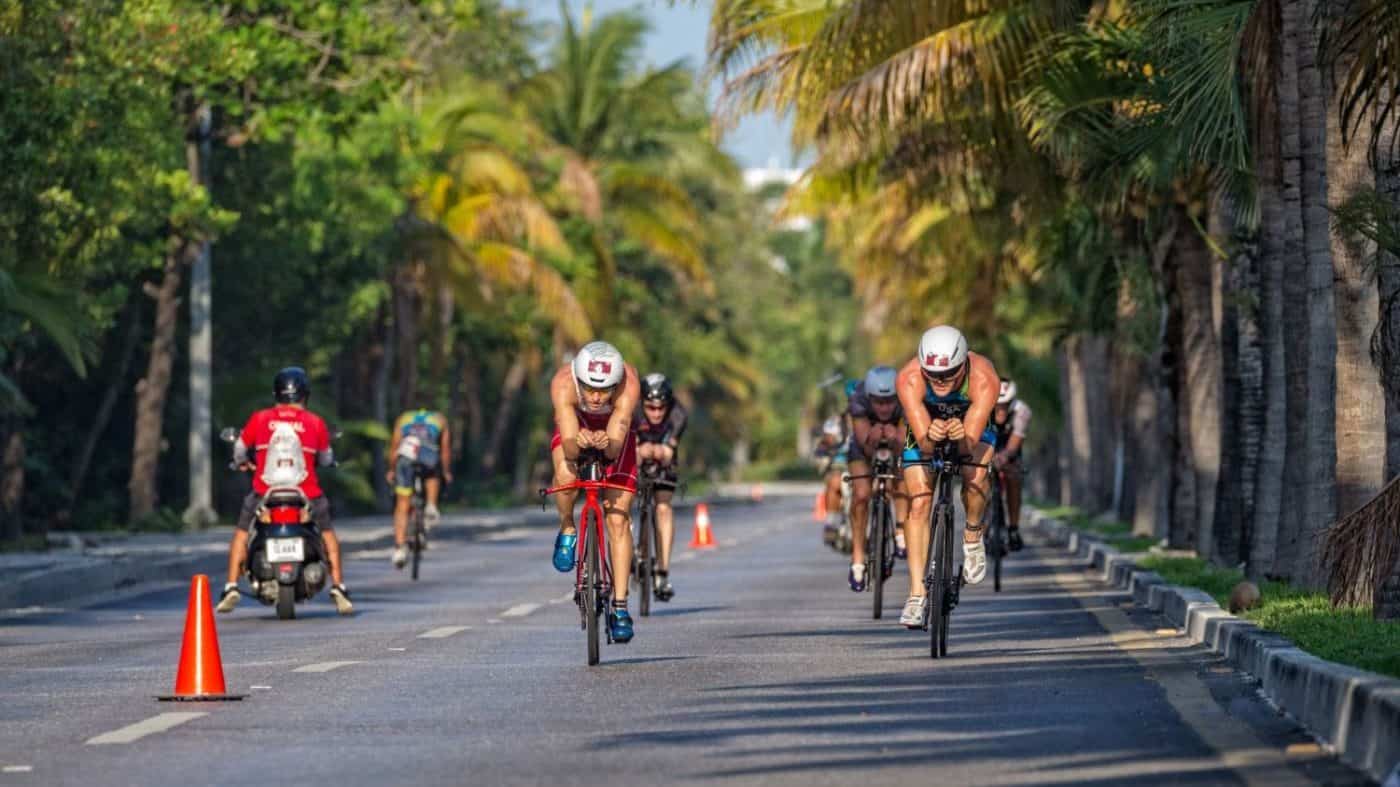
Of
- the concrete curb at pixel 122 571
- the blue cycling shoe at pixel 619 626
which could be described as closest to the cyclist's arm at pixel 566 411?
the blue cycling shoe at pixel 619 626

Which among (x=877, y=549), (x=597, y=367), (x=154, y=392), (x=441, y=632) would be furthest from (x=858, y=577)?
(x=154, y=392)

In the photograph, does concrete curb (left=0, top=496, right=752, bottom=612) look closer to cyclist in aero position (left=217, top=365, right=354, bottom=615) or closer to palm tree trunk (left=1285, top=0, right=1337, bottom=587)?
cyclist in aero position (left=217, top=365, right=354, bottom=615)

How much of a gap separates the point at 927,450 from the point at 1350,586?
2612 mm

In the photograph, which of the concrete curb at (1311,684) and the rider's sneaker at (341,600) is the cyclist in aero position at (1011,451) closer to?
the concrete curb at (1311,684)

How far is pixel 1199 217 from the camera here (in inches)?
1144

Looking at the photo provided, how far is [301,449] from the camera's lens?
67.4 ft

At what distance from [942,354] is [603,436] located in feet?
6.28

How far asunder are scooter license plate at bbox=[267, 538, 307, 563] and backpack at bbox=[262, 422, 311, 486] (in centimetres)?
41

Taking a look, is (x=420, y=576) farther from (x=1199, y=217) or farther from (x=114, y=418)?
(x=114, y=418)

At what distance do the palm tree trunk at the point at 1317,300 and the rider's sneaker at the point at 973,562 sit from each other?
2832 mm

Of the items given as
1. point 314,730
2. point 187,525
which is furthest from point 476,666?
point 187,525

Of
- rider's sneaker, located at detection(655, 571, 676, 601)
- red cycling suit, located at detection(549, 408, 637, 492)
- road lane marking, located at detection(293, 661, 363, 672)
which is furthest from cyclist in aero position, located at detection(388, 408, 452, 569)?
road lane marking, located at detection(293, 661, 363, 672)

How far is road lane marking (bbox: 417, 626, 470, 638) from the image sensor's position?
18.2 metres

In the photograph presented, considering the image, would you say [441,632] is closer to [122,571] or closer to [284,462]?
[284,462]
